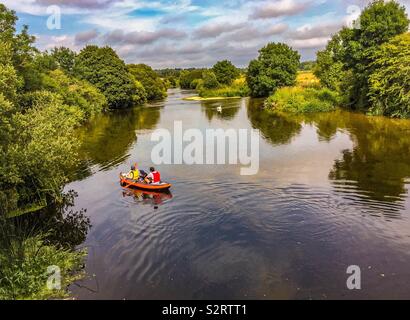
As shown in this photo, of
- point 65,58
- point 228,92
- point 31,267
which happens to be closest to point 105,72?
point 65,58

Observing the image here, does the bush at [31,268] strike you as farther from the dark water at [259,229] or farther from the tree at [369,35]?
the tree at [369,35]

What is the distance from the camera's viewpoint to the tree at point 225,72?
130125 mm

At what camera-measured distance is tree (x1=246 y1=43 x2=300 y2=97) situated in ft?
309

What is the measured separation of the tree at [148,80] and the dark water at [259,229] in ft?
274

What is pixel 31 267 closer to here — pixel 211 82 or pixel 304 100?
pixel 304 100

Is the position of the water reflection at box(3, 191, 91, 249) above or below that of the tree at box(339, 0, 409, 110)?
below

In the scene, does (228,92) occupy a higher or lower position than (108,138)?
higher

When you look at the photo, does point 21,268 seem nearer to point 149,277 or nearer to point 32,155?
point 149,277

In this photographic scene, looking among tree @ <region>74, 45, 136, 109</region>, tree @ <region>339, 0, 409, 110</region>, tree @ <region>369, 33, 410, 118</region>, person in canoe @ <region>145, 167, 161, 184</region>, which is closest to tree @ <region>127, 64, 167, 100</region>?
tree @ <region>74, 45, 136, 109</region>

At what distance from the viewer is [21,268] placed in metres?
14.4

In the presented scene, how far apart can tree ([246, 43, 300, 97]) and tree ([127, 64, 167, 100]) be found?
32931 millimetres

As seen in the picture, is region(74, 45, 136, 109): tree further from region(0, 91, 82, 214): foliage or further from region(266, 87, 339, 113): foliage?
region(0, 91, 82, 214): foliage

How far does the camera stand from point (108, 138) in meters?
49.6
